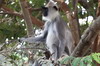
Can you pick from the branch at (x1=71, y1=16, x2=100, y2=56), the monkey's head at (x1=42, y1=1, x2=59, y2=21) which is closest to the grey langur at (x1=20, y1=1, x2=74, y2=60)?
the monkey's head at (x1=42, y1=1, x2=59, y2=21)

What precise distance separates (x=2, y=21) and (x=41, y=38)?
0.74 metres

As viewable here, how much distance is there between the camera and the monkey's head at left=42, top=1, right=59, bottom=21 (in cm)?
455

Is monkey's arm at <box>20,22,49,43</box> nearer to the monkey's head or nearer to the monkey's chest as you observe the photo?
the monkey's chest

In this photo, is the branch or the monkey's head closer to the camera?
the branch

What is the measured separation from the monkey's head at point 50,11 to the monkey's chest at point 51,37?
0.20 m

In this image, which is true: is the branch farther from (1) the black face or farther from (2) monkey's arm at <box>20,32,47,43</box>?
(1) the black face

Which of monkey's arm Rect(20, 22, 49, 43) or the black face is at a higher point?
the black face

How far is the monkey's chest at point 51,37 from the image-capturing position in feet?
14.7

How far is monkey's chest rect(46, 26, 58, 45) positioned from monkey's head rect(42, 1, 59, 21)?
0.64ft

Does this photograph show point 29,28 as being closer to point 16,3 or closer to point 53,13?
point 53,13

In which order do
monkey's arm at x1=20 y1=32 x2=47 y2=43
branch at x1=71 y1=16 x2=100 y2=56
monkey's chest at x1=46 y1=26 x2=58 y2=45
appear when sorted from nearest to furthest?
branch at x1=71 y1=16 x2=100 y2=56, monkey's arm at x1=20 y1=32 x2=47 y2=43, monkey's chest at x1=46 y1=26 x2=58 y2=45

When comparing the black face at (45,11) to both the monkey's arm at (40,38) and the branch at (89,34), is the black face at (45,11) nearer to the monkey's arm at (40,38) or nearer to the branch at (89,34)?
the monkey's arm at (40,38)

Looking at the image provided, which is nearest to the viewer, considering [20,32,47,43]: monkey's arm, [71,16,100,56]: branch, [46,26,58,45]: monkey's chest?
[71,16,100,56]: branch

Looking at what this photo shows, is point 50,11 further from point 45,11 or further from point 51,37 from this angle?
point 51,37
